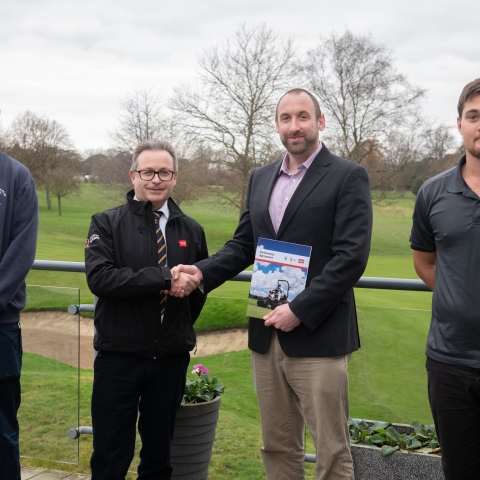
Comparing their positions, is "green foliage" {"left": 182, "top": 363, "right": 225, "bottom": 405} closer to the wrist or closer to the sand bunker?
the sand bunker

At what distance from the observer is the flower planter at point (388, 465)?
3.46 metres

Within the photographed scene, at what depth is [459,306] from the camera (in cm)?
270

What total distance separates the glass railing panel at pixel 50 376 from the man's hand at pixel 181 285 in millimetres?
1147

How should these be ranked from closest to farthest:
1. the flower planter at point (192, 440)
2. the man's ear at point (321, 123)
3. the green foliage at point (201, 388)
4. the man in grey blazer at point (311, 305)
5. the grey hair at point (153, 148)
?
1. the man in grey blazer at point (311, 305)
2. the man's ear at point (321, 123)
3. the grey hair at point (153, 148)
4. the flower planter at point (192, 440)
5. the green foliage at point (201, 388)

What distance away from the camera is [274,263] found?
3324 millimetres

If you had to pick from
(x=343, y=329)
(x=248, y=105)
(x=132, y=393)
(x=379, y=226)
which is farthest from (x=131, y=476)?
(x=379, y=226)

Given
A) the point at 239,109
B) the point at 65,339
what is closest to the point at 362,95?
the point at 239,109

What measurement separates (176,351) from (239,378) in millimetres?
810

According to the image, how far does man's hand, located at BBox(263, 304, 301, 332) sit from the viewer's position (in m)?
3.22

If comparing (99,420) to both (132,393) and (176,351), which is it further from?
(176,351)

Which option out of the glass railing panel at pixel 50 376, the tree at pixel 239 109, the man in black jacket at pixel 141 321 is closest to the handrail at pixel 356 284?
the glass railing panel at pixel 50 376

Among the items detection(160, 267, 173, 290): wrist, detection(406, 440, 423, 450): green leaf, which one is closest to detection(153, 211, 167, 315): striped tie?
detection(160, 267, 173, 290): wrist

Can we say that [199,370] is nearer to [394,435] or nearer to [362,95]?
[394,435]

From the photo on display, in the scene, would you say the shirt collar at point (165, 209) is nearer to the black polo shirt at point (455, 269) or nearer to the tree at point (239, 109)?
the black polo shirt at point (455, 269)
